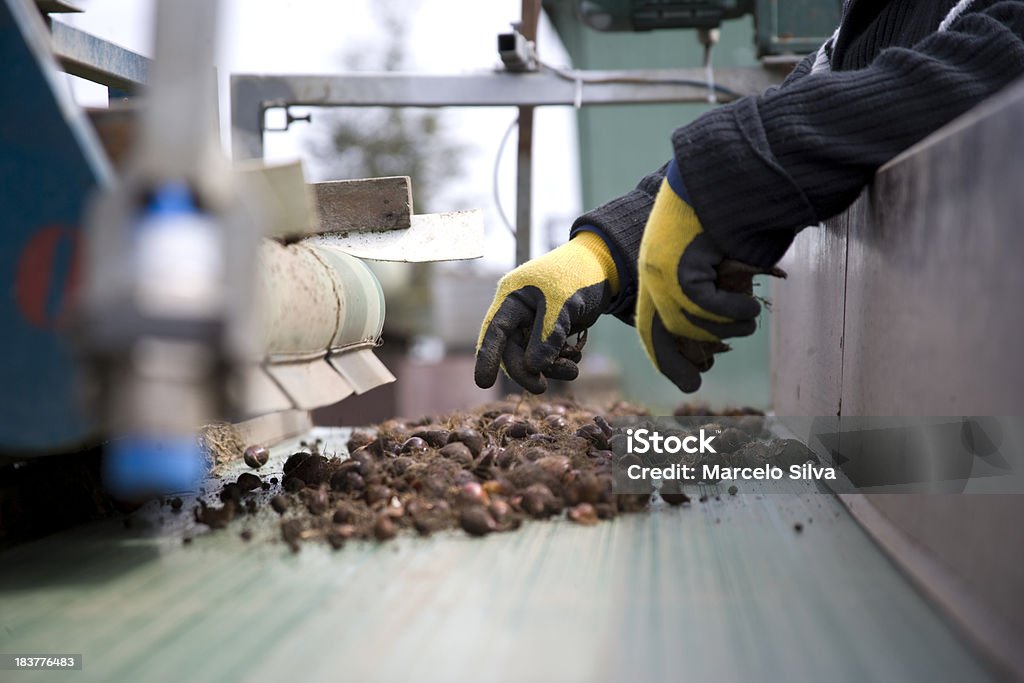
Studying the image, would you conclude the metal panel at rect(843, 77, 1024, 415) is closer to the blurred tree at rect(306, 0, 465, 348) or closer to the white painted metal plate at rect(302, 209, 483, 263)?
the white painted metal plate at rect(302, 209, 483, 263)

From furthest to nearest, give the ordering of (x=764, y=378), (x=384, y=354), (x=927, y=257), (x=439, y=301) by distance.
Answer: (x=439, y=301) → (x=384, y=354) → (x=764, y=378) → (x=927, y=257)

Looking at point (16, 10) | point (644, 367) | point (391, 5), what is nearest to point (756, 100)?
point (16, 10)

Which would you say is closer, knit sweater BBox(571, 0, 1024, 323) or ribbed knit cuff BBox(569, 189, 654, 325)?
knit sweater BBox(571, 0, 1024, 323)

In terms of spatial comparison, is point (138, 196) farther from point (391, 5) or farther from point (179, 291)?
point (391, 5)

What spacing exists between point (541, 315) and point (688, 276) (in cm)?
38

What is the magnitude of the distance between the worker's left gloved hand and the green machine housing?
6.57ft

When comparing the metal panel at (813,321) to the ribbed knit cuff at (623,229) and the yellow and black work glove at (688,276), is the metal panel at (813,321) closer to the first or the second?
the yellow and black work glove at (688,276)

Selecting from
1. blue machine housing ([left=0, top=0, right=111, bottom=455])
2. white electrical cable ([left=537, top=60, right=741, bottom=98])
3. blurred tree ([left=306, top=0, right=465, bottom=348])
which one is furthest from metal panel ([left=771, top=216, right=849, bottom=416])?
blurred tree ([left=306, top=0, right=465, bottom=348])

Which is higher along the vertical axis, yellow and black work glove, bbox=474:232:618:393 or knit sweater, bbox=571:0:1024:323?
knit sweater, bbox=571:0:1024:323

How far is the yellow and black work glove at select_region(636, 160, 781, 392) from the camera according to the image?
4.47 ft

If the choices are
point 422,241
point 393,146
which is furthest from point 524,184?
point 393,146

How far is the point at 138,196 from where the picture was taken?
24.5 inches

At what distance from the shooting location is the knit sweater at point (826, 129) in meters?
1.27

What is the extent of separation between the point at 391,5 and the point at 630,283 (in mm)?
14164
